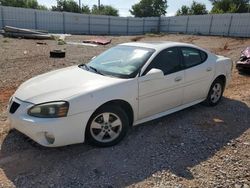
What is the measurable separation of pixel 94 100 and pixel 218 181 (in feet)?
6.20

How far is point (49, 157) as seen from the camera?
145 inches

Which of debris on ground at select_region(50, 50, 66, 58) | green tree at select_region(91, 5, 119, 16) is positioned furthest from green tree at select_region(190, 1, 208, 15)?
debris on ground at select_region(50, 50, 66, 58)

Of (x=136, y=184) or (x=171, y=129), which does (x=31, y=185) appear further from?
(x=171, y=129)

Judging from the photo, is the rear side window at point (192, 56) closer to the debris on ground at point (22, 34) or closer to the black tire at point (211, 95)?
the black tire at point (211, 95)

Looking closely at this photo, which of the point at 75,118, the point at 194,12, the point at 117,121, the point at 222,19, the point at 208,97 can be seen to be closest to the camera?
the point at 75,118

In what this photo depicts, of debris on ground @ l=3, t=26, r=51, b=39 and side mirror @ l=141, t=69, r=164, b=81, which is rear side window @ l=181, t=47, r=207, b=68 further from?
debris on ground @ l=3, t=26, r=51, b=39

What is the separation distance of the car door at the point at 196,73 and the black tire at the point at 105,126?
153 cm

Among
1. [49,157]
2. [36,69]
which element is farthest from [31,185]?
[36,69]

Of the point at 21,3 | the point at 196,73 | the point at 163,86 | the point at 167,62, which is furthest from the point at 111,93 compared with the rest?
the point at 21,3

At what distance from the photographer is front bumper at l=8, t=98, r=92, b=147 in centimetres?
342

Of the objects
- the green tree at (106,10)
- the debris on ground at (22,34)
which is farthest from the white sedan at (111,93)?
the green tree at (106,10)

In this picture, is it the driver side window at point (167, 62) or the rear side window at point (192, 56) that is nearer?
the driver side window at point (167, 62)

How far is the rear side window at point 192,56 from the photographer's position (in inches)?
198

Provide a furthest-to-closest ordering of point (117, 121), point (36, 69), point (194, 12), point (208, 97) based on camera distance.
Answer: point (194, 12), point (36, 69), point (208, 97), point (117, 121)
